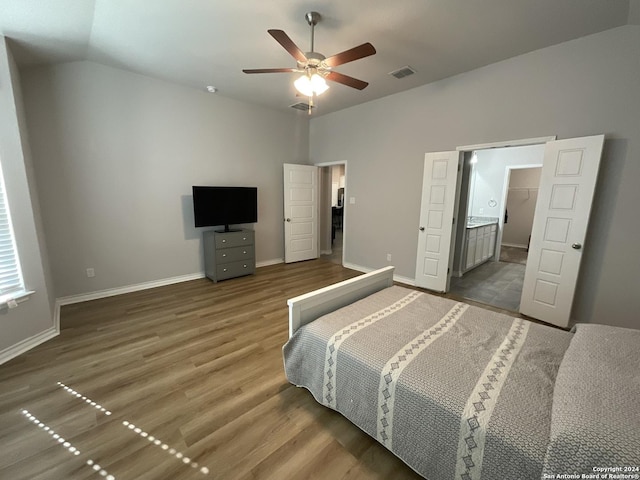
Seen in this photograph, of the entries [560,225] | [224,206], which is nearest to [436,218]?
[560,225]

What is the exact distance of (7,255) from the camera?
2.26 m

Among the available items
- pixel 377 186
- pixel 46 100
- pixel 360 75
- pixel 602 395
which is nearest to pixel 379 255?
pixel 377 186

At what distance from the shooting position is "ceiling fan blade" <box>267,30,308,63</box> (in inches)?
69.8

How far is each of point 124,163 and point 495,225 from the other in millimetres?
6903

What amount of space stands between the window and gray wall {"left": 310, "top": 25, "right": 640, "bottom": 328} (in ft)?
14.6

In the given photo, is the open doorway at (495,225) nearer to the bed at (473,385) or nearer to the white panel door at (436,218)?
the white panel door at (436,218)

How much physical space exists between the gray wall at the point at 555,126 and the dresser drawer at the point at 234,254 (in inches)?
94.4

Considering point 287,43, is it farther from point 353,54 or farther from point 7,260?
point 7,260

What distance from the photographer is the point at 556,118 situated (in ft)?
9.17

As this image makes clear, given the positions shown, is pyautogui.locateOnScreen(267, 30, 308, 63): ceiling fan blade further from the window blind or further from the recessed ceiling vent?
the window blind

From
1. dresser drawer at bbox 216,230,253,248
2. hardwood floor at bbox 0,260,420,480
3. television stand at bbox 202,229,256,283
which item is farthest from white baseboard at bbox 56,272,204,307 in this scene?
dresser drawer at bbox 216,230,253,248

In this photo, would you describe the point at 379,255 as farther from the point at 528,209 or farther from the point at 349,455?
the point at 528,209

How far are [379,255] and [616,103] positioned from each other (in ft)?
10.5

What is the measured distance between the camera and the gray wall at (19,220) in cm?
218
